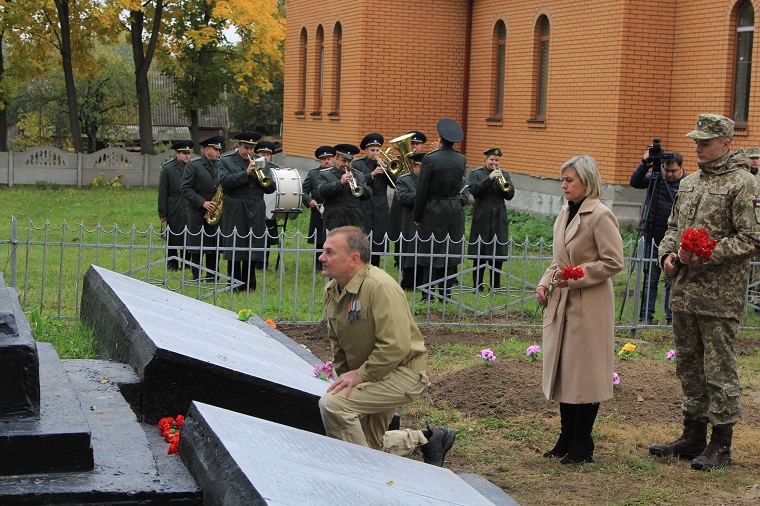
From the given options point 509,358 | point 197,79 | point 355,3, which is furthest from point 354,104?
point 197,79

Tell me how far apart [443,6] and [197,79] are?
1841cm

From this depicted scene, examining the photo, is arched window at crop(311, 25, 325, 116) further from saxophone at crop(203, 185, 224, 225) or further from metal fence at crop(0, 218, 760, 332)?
→ saxophone at crop(203, 185, 224, 225)

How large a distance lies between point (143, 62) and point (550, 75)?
670 inches

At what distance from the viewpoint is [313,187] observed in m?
14.1

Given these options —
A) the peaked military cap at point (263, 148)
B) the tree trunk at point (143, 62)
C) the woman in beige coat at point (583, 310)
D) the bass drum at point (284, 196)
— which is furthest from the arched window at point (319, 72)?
the woman in beige coat at point (583, 310)

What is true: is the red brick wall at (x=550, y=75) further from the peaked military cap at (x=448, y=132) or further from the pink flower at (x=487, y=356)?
the pink flower at (x=487, y=356)

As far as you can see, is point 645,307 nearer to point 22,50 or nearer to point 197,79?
point 22,50

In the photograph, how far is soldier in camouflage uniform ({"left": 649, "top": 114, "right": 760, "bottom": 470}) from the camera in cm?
610

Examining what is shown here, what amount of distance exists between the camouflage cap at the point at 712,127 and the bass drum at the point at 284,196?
9892 mm

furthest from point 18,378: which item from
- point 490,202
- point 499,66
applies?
point 499,66

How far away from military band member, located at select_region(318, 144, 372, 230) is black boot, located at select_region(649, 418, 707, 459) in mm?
6992

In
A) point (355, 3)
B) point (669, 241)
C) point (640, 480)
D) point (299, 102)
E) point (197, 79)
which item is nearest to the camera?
point (640, 480)

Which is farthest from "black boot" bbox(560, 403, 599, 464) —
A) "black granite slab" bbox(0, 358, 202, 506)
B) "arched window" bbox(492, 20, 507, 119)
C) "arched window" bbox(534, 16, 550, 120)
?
"arched window" bbox(492, 20, 507, 119)

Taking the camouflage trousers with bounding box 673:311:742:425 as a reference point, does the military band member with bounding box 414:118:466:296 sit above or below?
above
